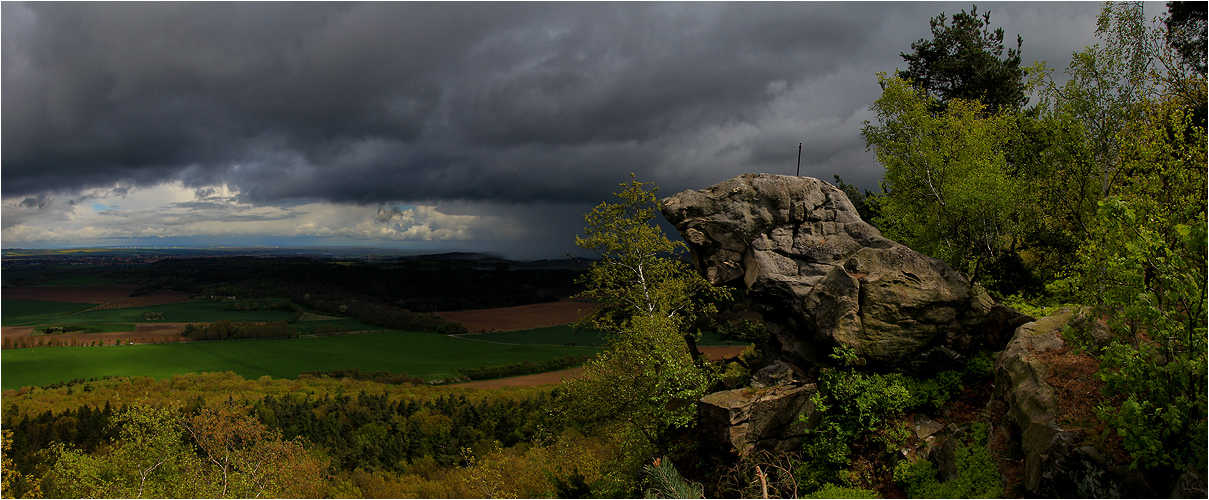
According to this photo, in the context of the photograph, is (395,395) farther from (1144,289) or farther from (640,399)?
(1144,289)

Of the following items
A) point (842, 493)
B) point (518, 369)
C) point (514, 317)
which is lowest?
point (518, 369)

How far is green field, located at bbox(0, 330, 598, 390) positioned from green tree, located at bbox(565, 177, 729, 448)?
3357 inches

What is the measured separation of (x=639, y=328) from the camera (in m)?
23.8

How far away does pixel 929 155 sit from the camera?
1097 inches

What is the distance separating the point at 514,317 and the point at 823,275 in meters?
127

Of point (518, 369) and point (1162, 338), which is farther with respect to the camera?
point (518, 369)

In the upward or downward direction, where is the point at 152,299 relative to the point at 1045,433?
downward

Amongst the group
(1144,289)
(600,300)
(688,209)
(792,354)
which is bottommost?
(792,354)

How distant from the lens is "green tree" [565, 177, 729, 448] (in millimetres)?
22359

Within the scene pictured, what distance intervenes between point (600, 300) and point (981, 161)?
2068cm

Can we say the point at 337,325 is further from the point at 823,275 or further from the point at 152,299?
the point at 823,275

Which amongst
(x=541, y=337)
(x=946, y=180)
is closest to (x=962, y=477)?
(x=946, y=180)

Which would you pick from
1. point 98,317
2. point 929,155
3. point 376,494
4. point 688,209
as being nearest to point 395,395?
point 376,494

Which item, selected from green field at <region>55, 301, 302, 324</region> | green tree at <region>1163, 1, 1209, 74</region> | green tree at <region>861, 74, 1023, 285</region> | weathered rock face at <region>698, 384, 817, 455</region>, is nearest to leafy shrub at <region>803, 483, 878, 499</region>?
weathered rock face at <region>698, 384, 817, 455</region>
